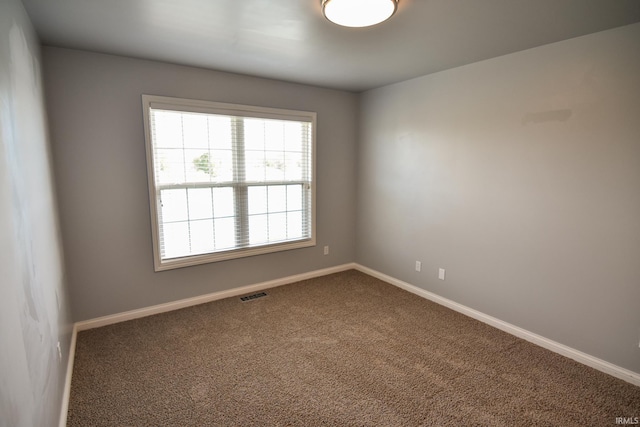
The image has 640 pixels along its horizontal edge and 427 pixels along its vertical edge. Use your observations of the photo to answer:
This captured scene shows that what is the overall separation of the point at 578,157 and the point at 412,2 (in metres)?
1.65

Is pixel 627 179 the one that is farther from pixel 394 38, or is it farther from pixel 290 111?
pixel 290 111

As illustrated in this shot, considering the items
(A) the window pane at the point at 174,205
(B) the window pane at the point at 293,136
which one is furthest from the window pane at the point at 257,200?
(A) the window pane at the point at 174,205

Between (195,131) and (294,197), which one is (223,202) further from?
(294,197)

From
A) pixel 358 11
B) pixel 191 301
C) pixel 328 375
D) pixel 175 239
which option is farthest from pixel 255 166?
pixel 328 375

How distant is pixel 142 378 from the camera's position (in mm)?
2170

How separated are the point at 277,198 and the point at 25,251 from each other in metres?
2.51

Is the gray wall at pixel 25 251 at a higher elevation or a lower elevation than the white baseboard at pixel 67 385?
higher

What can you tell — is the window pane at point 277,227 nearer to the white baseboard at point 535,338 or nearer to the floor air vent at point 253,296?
the floor air vent at point 253,296

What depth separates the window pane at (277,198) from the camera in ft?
12.1

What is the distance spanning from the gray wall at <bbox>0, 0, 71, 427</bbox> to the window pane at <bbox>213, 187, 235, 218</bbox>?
4.46ft

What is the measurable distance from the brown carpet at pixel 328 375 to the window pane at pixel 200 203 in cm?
97

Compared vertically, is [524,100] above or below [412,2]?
below

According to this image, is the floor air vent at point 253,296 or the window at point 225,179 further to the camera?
the floor air vent at point 253,296

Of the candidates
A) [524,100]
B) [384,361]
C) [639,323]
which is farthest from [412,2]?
[639,323]
